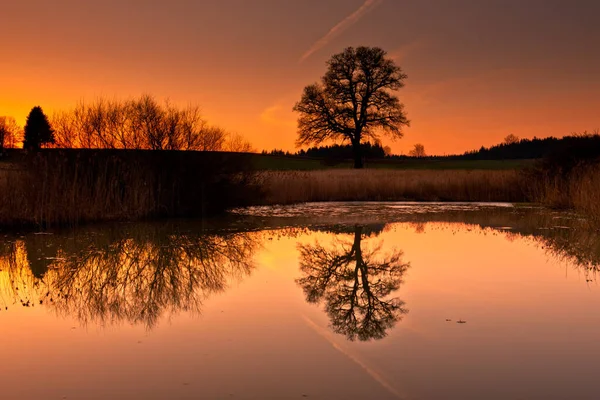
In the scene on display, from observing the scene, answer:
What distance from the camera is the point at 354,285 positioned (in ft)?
27.0

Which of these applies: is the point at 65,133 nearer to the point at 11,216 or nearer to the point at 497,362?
the point at 11,216

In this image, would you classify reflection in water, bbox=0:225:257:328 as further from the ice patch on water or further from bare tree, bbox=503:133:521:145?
bare tree, bbox=503:133:521:145

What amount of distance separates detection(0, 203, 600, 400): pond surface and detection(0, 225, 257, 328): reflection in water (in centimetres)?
4

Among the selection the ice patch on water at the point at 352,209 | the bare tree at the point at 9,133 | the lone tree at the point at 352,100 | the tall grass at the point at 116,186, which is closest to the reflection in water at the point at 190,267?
the tall grass at the point at 116,186

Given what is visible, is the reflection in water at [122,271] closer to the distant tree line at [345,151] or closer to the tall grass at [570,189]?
the tall grass at [570,189]

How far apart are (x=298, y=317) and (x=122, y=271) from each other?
12.5 feet

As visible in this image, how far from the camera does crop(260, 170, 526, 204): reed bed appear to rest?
80.0 ft

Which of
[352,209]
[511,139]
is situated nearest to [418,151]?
[511,139]

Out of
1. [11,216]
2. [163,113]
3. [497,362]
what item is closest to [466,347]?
[497,362]

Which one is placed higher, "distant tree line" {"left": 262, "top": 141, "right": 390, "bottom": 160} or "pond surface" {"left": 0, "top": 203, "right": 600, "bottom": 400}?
"distant tree line" {"left": 262, "top": 141, "right": 390, "bottom": 160}

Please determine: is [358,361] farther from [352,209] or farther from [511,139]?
[511,139]

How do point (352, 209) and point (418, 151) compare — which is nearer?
point (352, 209)

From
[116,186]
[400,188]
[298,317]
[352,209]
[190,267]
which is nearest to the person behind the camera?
[298,317]

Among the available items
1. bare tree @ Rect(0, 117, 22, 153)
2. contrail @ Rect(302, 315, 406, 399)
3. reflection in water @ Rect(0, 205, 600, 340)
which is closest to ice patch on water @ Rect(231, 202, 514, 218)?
reflection in water @ Rect(0, 205, 600, 340)
